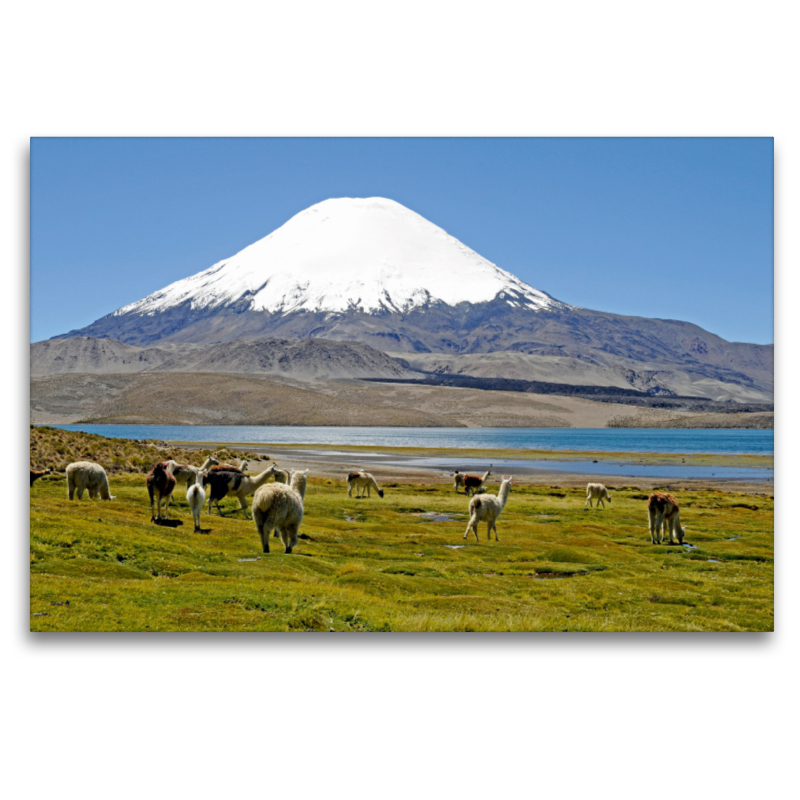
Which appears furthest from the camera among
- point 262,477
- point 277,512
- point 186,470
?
point 186,470

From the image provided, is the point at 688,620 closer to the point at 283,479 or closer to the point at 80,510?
the point at 283,479

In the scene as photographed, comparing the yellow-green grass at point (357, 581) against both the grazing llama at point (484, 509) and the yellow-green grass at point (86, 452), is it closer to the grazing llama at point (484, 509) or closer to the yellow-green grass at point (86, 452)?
the grazing llama at point (484, 509)

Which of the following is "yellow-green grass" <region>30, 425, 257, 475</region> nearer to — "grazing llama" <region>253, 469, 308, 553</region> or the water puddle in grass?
"grazing llama" <region>253, 469, 308, 553</region>

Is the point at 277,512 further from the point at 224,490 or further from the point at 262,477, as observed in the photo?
the point at 224,490

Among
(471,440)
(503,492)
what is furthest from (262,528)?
(471,440)

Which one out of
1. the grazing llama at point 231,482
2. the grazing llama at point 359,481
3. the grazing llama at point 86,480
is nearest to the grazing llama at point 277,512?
the grazing llama at point 231,482

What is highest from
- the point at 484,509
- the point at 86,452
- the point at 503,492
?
the point at 86,452

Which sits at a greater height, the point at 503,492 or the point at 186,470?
the point at 186,470
